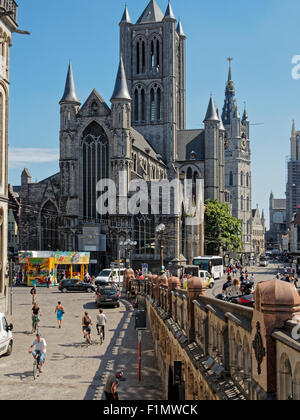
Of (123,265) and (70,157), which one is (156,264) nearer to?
(123,265)

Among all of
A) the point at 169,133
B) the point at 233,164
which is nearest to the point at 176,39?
the point at 169,133

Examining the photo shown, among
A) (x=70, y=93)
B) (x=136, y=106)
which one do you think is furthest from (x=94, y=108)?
(x=136, y=106)

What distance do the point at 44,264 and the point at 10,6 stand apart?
24.3 meters

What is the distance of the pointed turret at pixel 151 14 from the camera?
89.5m

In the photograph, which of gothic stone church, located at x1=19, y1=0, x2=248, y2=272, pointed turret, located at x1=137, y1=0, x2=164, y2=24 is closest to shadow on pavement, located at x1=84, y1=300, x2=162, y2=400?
gothic stone church, located at x1=19, y1=0, x2=248, y2=272

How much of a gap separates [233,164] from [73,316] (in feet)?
402

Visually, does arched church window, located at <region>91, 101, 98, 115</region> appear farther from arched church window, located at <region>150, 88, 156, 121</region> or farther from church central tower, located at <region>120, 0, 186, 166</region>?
arched church window, located at <region>150, 88, 156, 121</region>

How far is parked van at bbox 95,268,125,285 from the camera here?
46.2 m

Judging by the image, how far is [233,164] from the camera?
147875 millimetres

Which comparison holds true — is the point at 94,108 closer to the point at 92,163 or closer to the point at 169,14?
the point at 92,163

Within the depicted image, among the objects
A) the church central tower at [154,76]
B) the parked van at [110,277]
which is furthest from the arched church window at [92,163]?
the church central tower at [154,76]

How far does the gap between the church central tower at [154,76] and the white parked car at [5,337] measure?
69.0 meters

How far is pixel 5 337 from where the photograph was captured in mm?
18594

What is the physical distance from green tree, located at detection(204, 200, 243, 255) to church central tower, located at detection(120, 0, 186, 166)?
10.6 meters
